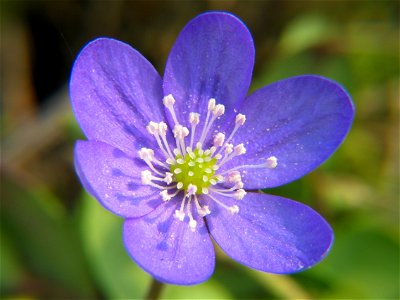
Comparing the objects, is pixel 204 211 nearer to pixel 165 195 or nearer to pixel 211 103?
pixel 165 195

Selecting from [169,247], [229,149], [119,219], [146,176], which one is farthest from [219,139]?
[119,219]

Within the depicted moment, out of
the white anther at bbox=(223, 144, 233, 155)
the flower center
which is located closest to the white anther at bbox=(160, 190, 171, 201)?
the flower center

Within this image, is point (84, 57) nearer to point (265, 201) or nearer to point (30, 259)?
point (265, 201)

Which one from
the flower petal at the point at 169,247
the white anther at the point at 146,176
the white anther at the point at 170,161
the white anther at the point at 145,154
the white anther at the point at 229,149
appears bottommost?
the flower petal at the point at 169,247

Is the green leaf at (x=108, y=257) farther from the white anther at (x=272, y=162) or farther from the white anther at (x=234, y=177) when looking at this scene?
the white anther at (x=272, y=162)

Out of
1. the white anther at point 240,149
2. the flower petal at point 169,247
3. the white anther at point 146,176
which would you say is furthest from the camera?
the white anther at point 240,149

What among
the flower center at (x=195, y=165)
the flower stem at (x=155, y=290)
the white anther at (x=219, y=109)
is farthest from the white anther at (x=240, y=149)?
the flower stem at (x=155, y=290)

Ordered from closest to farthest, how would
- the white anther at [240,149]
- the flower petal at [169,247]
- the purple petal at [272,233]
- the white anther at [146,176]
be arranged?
1. the flower petal at [169,247]
2. the purple petal at [272,233]
3. the white anther at [146,176]
4. the white anther at [240,149]

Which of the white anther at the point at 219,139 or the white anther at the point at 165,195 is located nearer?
the white anther at the point at 165,195

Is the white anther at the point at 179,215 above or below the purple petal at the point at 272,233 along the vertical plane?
below
